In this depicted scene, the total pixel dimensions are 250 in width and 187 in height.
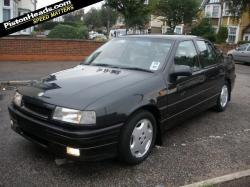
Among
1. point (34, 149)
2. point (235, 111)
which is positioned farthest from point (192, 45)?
point (34, 149)

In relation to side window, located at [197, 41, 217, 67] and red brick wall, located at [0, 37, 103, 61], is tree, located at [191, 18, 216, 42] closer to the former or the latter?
red brick wall, located at [0, 37, 103, 61]

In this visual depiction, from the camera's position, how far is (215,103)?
6234 millimetres

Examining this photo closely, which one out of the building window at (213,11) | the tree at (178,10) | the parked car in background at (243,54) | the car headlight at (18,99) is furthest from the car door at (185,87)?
the building window at (213,11)

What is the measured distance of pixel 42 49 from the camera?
13703mm

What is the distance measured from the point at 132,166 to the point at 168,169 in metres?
0.45

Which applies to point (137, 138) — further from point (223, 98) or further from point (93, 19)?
point (93, 19)

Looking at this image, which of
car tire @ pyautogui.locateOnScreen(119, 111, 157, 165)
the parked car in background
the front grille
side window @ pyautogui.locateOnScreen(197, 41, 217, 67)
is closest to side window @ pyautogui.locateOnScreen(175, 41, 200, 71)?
side window @ pyautogui.locateOnScreen(197, 41, 217, 67)

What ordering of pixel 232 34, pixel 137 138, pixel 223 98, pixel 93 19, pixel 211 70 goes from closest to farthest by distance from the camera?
pixel 137 138
pixel 211 70
pixel 223 98
pixel 232 34
pixel 93 19

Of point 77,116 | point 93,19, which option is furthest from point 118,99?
point 93,19

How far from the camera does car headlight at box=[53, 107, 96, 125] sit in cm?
335

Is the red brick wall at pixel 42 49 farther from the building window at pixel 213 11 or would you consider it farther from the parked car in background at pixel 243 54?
the building window at pixel 213 11

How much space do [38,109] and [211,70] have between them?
10.9ft

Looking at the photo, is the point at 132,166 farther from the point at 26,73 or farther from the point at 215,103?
the point at 26,73

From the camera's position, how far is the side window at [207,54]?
5555 mm
